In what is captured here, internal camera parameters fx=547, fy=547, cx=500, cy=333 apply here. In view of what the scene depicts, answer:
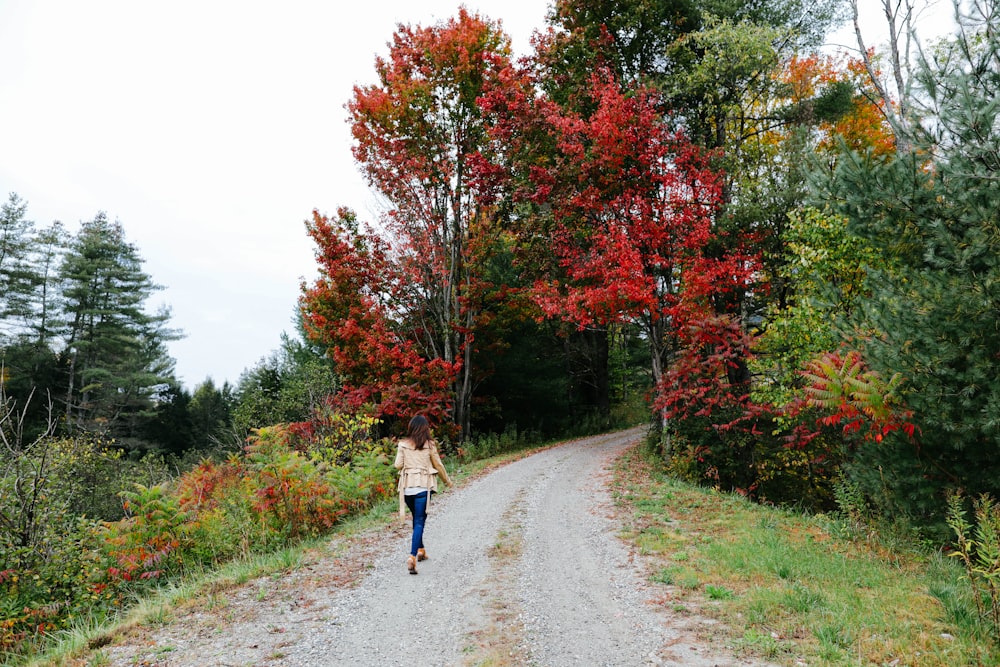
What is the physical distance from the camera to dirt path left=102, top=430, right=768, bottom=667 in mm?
4473

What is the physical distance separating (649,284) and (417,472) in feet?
26.9

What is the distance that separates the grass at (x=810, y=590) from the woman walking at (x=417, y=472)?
2840 mm

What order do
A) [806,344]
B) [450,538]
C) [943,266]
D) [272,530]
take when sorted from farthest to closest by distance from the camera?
1. [806,344]
2. [272,530]
3. [450,538]
4. [943,266]

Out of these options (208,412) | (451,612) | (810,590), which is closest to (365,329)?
(451,612)

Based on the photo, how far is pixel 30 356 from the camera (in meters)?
32.5

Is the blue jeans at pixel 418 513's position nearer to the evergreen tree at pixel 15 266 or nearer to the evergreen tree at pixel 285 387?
the evergreen tree at pixel 285 387

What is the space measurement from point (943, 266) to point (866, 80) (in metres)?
14.0

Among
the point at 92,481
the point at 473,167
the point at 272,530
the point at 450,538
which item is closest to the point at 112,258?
the point at 92,481

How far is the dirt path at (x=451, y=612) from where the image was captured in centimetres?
447

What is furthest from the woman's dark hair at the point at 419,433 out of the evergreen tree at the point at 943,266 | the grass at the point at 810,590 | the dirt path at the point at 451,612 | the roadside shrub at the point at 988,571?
the evergreen tree at the point at 943,266

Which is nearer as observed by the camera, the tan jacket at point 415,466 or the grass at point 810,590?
the grass at point 810,590

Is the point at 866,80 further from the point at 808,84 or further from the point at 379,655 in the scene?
the point at 379,655

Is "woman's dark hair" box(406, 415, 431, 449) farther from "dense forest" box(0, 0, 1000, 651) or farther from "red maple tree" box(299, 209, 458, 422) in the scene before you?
"red maple tree" box(299, 209, 458, 422)

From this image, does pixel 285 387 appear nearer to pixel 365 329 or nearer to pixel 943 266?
pixel 365 329
